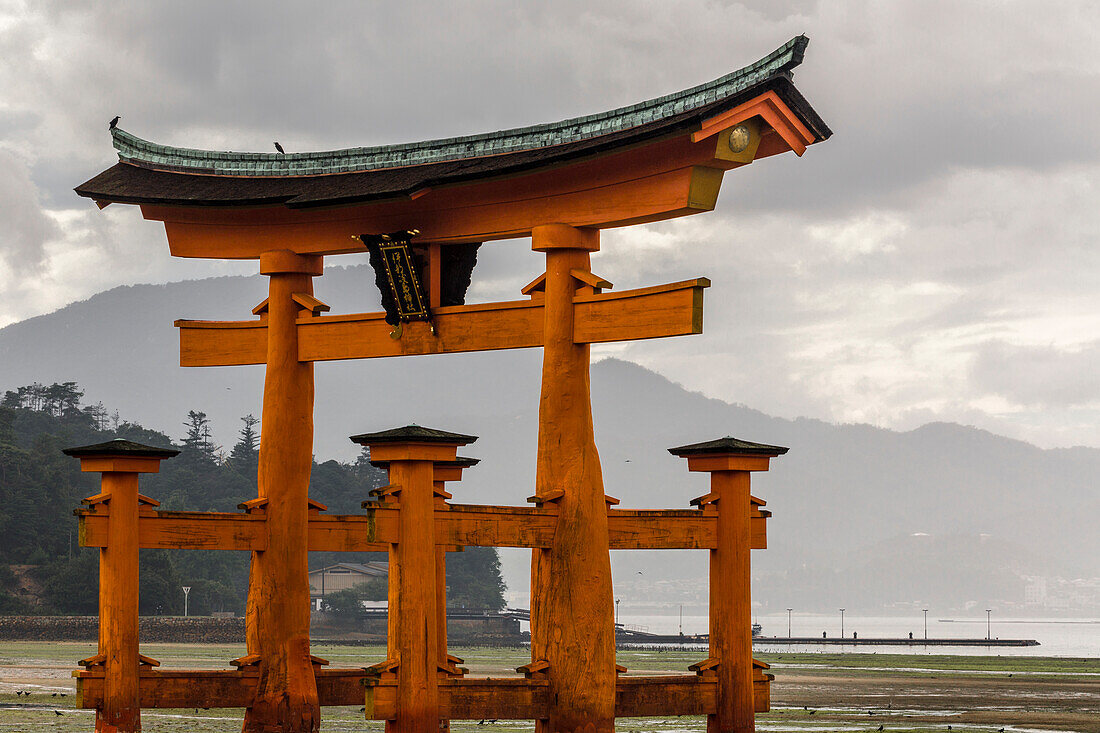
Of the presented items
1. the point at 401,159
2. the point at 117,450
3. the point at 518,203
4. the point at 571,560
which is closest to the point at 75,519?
the point at 401,159

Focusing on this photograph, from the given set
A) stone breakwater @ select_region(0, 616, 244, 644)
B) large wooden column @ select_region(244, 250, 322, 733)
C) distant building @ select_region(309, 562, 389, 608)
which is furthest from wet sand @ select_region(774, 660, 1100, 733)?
distant building @ select_region(309, 562, 389, 608)

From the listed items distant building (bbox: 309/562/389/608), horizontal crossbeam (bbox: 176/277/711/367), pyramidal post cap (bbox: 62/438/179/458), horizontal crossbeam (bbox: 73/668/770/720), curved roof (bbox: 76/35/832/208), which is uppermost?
curved roof (bbox: 76/35/832/208)

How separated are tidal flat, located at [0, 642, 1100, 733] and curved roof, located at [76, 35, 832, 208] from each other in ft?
27.0

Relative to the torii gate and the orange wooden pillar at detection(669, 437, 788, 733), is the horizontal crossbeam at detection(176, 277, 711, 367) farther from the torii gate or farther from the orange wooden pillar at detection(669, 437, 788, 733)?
the orange wooden pillar at detection(669, 437, 788, 733)

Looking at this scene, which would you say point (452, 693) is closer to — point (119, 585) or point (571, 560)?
point (571, 560)

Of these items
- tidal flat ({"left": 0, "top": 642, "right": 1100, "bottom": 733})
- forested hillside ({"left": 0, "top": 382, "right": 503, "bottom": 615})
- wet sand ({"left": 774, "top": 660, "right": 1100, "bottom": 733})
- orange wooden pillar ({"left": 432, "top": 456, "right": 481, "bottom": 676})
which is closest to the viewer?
orange wooden pillar ({"left": 432, "top": 456, "right": 481, "bottom": 676})

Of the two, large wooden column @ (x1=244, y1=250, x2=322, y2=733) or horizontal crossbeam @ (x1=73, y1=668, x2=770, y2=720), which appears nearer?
horizontal crossbeam @ (x1=73, y1=668, x2=770, y2=720)

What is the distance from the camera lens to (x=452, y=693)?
1516 centimetres

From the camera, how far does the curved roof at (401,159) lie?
49.9 ft

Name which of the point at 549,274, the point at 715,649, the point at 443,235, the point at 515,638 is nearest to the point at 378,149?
the point at 443,235

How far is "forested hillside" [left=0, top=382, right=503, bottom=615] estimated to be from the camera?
71.9 m

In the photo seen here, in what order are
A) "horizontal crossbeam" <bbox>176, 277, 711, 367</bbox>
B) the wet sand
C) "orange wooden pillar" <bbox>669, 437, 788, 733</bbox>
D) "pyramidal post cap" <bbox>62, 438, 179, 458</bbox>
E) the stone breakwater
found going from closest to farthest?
"horizontal crossbeam" <bbox>176, 277, 711, 367</bbox> → "pyramidal post cap" <bbox>62, 438, 179, 458</bbox> → "orange wooden pillar" <bbox>669, 437, 788, 733</bbox> → the wet sand → the stone breakwater

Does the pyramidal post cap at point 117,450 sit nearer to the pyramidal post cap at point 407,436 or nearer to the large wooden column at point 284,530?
the large wooden column at point 284,530

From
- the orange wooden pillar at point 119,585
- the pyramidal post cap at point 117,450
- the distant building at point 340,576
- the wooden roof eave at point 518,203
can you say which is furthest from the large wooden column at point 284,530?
the distant building at point 340,576
